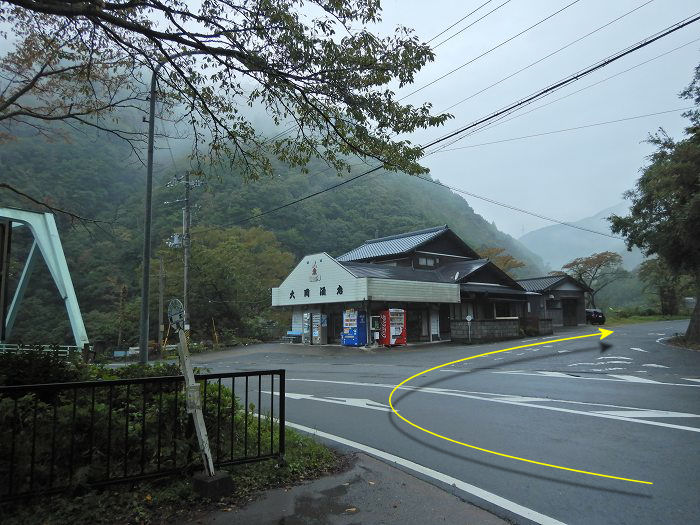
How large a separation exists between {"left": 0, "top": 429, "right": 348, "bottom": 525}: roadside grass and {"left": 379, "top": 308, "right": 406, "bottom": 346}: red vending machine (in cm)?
2232

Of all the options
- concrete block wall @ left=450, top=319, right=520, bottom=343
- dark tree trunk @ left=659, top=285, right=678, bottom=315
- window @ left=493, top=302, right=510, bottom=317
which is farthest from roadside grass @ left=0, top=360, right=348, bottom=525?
dark tree trunk @ left=659, top=285, right=678, bottom=315

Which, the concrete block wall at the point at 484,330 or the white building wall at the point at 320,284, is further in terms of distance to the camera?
the concrete block wall at the point at 484,330

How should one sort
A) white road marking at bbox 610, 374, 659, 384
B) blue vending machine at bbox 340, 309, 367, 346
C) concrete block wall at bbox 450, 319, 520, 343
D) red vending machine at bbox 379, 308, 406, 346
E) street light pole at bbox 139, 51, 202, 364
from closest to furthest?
street light pole at bbox 139, 51, 202, 364 < white road marking at bbox 610, 374, 659, 384 < red vending machine at bbox 379, 308, 406, 346 < blue vending machine at bbox 340, 309, 367, 346 < concrete block wall at bbox 450, 319, 520, 343

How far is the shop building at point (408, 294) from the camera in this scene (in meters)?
27.7

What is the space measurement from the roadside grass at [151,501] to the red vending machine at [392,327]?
2232 centimetres

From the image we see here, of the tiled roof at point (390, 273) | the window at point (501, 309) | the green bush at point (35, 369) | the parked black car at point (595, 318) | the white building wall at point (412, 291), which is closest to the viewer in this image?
the green bush at point (35, 369)

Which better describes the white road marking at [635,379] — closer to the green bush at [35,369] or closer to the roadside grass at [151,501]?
the roadside grass at [151,501]

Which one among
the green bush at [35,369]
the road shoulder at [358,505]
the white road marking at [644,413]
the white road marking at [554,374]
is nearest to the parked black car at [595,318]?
the white road marking at [554,374]

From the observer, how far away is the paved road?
415 centimetres

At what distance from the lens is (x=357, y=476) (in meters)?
4.80

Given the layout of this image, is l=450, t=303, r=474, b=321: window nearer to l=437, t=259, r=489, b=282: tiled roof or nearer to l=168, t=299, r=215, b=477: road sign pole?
l=437, t=259, r=489, b=282: tiled roof

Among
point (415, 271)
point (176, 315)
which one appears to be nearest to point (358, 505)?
point (176, 315)

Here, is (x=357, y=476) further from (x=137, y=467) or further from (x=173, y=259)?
(x=173, y=259)

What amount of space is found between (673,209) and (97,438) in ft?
75.4
